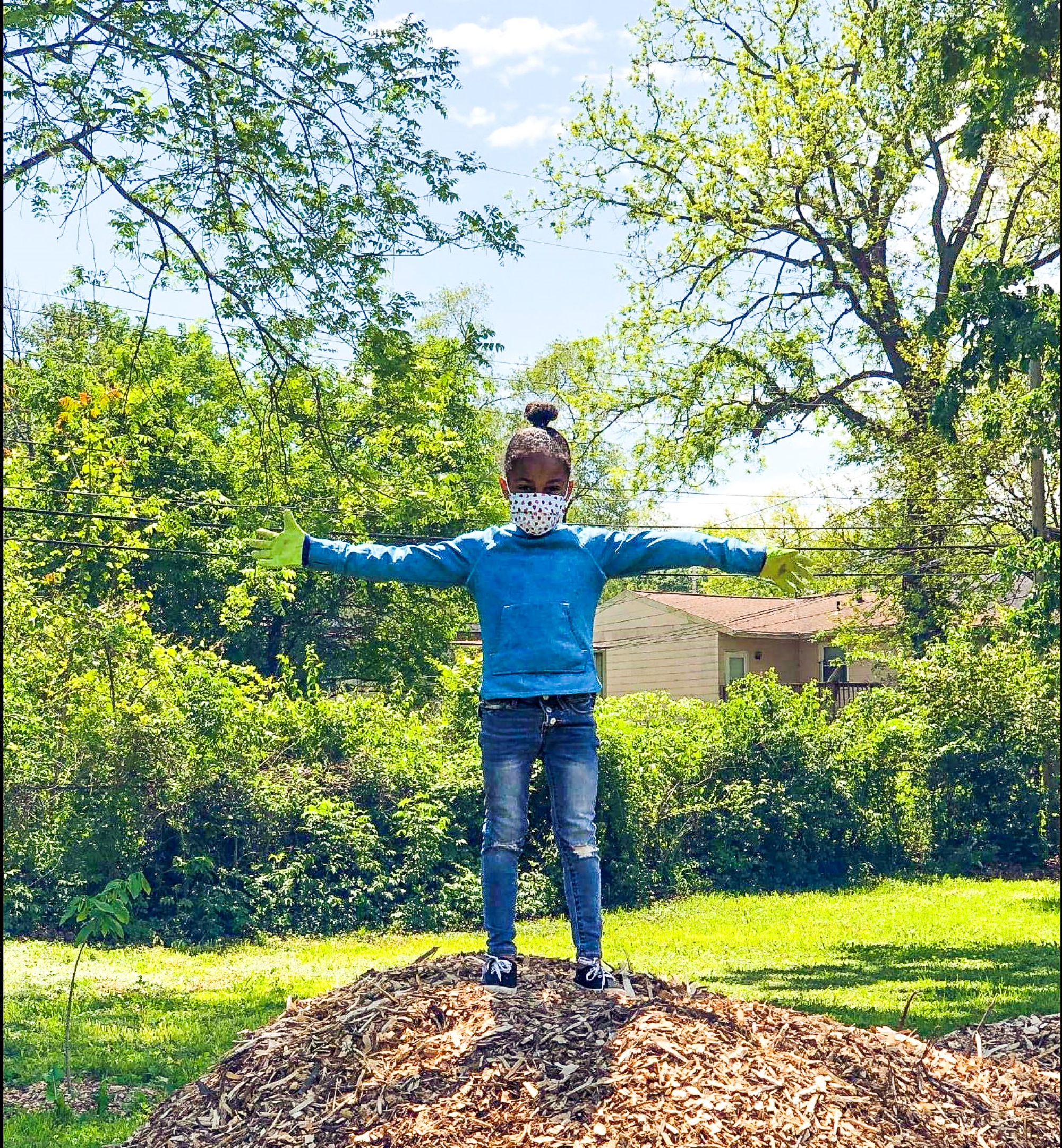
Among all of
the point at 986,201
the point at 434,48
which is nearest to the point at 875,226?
the point at 986,201

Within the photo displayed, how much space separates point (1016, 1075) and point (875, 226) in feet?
52.7

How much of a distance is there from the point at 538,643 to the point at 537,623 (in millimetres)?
67

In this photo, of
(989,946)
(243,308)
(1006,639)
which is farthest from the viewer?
(1006,639)

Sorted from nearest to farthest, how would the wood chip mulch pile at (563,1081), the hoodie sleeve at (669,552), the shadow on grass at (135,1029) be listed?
1. the wood chip mulch pile at (563,1081)
2. the hoodie sleeve at (669,552)
3. the shadow on grass at (135,1029)

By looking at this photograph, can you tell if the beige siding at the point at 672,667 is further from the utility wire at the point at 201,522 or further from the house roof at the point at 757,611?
the utility wire at the point at 201,522

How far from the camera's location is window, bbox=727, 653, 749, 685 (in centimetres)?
2631

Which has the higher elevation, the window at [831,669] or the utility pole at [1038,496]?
the utility pole at [1038,496]

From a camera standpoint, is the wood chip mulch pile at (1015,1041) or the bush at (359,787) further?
the bush at (359,787)

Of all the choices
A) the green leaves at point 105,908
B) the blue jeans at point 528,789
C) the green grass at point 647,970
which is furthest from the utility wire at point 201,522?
the blue jeans at point 528,789

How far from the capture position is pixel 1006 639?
1739 centimetres

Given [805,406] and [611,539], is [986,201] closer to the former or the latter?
[805,406]

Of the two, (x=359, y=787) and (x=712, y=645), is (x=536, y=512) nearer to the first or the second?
(x=359, y=787)

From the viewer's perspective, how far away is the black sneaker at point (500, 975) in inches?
167

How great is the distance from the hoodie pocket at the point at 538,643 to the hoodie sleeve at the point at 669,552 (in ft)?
0.85
